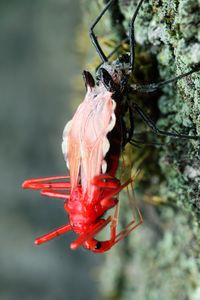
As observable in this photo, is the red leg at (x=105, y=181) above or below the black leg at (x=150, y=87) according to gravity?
below

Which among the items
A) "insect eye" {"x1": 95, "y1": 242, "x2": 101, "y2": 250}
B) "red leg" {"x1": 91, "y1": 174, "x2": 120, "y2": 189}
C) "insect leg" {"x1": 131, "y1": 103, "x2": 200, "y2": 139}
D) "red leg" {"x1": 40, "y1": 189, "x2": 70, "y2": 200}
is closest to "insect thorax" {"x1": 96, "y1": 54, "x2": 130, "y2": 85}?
"insect leg" {"x1": 131, "y1": 103, "x2": 200, "y2": 139}

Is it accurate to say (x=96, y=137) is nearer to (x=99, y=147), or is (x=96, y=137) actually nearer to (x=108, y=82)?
(x=99, y=147)

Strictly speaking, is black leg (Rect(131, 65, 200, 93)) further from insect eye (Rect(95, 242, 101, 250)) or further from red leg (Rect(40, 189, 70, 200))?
insect eye (Rect(95, 242, 101, 250))

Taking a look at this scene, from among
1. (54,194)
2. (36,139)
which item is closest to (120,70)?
(54,194)

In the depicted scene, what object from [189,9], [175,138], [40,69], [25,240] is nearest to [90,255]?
[25,240]

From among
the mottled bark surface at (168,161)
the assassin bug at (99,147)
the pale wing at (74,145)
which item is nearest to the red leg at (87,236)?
the assassin bug at (99,147)

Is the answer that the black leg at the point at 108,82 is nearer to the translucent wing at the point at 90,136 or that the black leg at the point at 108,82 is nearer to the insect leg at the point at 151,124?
the translucent wing at the point at 90,136
